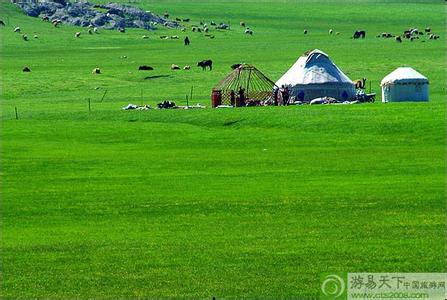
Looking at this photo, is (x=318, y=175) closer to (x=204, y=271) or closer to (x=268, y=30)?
(x=204, y=271)

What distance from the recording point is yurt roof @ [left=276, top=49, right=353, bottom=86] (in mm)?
65812

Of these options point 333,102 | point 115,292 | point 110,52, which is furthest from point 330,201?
point 110,52

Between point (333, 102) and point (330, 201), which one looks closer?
point (330, 201)

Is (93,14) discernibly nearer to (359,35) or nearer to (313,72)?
(359,35)

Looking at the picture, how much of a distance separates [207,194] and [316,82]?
32634 mm

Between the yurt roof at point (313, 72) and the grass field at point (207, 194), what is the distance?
19.0 ft

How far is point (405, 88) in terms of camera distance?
64125 mm

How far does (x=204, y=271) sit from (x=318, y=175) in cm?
1545

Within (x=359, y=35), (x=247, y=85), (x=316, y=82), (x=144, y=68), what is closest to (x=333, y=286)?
(x=316, y=82)

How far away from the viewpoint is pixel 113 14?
523ft

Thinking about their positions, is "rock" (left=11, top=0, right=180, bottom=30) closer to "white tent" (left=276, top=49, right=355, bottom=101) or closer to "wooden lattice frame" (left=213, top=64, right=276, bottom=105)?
"wooden lattice frame" (left=213, top=64, right=276, bottom=105)

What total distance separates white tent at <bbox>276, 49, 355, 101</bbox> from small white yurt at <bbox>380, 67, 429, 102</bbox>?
9.49ft

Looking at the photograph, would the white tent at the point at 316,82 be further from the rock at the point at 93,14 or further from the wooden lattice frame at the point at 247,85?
the rock at the point at 93,14

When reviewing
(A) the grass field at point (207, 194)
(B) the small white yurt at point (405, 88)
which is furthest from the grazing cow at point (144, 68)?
(B) the small white yurt at point (405, 88)
